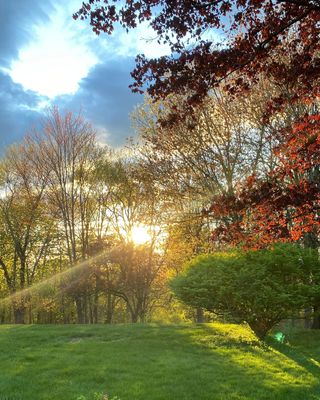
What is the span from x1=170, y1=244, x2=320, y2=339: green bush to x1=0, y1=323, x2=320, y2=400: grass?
982 mm

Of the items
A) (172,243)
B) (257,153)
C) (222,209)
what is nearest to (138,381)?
(222,209)

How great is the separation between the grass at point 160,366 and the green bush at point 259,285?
0.98 m

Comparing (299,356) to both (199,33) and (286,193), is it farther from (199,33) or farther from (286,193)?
(199,33)

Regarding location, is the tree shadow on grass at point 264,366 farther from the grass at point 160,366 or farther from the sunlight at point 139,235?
the sunlight at point 139,235

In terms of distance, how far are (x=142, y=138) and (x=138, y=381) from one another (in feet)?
44.6

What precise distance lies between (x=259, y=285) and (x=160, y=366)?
429 centimetres

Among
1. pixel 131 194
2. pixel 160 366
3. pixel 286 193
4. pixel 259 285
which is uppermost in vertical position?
pixel 131 194

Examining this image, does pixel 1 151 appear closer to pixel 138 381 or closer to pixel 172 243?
pixel 172 243

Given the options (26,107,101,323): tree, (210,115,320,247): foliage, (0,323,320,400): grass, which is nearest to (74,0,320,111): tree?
(210,115,320,247): foliage

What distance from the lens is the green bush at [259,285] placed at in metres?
12.2

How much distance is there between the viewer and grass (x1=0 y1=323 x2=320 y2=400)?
758 centimetres

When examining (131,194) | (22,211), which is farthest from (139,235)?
(22,211)

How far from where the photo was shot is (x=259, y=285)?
40.2 feet

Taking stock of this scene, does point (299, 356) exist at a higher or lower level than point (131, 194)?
lower
